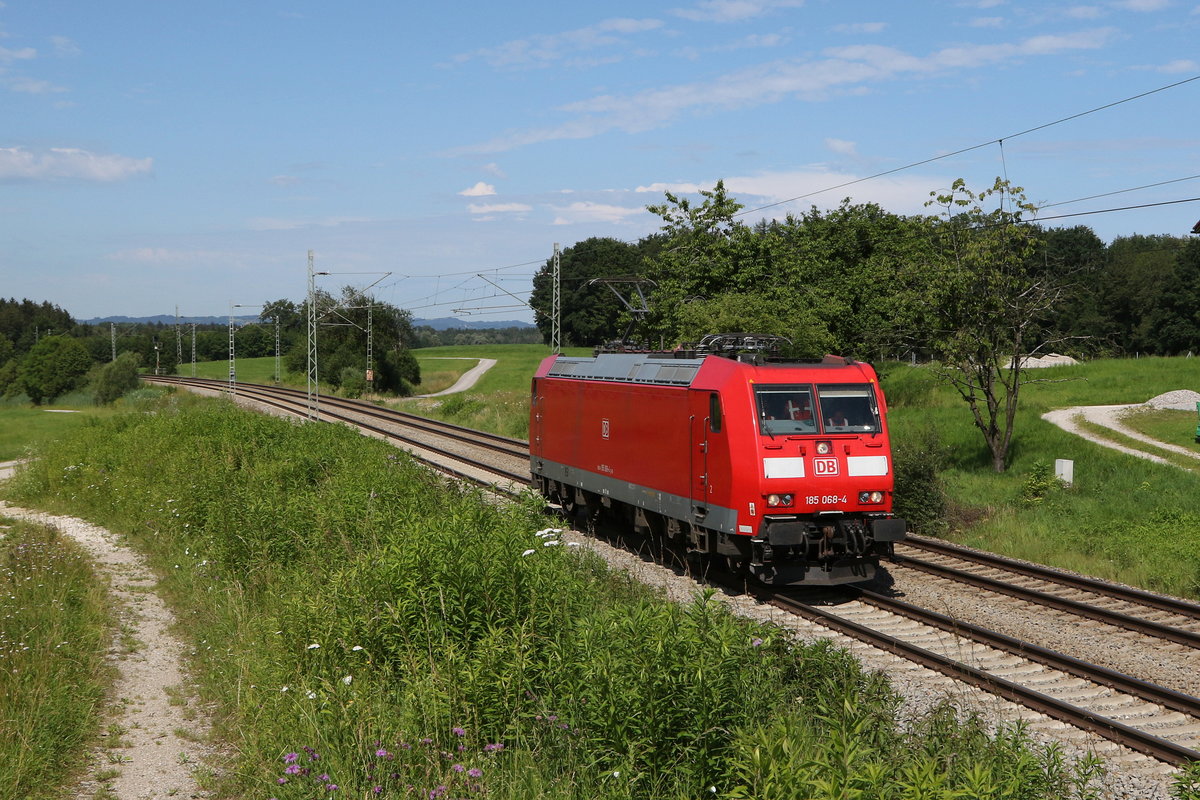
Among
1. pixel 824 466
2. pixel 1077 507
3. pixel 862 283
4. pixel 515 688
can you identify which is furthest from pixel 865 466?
pixel 862 283

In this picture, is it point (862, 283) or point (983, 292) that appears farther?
point (862, 283)

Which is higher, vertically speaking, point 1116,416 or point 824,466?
point 824,466

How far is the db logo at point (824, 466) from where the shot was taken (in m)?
14.1

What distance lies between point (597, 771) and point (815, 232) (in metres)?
50.6

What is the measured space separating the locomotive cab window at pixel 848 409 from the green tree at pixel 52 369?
8547 cm

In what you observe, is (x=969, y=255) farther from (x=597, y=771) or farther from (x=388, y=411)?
(x=388, y=411)

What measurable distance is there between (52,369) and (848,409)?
8612 centimetres

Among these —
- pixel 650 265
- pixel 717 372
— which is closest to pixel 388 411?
pixel 650 265

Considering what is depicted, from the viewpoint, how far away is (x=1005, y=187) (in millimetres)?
23922

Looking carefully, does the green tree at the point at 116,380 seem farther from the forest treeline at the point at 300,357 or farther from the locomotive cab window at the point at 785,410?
the locomotive cab window at the point at 785,410

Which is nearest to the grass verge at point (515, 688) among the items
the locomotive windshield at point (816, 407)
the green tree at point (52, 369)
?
the locomotive windshield at point (816, 407)

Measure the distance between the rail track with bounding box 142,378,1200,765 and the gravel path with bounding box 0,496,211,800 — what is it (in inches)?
290

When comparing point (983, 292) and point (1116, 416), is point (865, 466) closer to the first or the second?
point (983, 292)

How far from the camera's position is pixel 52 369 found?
85375 mm
